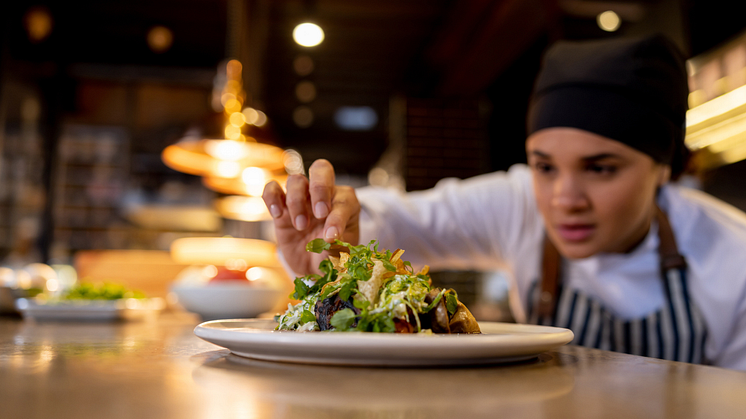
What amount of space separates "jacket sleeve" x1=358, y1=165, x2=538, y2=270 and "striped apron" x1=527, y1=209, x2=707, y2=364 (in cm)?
31

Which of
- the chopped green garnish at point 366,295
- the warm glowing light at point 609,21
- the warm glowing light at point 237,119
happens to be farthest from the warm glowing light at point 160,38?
the chopped green garnish at point 366,295

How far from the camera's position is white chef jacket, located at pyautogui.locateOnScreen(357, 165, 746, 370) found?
138 cm

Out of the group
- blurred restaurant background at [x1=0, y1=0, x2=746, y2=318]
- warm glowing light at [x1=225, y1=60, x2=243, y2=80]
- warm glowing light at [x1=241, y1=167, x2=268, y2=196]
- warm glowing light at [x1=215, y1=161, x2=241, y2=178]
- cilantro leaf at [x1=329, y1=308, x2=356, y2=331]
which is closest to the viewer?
cilantro leaf at [x1=329, y1=308, x2=356, y2=331]

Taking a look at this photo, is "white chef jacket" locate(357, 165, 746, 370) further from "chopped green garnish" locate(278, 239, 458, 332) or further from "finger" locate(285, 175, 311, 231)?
"chopped green garnish" locate(278, 239, 458, 332)

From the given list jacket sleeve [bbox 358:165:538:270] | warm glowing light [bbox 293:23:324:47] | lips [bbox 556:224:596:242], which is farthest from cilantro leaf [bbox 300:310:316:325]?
warm glowing light [bbox 293:23:324:47]

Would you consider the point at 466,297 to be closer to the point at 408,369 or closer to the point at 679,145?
the point at 679,145

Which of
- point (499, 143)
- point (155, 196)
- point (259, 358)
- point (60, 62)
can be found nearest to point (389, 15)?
point (499, 143)

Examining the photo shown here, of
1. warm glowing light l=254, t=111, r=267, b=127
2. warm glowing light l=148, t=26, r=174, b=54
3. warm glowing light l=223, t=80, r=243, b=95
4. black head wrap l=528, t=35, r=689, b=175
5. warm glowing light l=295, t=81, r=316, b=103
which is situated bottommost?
black head wrap l=528, t=35, r=689, b=175

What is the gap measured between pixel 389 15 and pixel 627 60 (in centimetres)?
431

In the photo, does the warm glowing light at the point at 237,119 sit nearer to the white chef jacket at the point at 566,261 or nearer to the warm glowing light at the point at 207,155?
the warm glowing light at the point at 207,155

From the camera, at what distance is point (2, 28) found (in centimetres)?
532

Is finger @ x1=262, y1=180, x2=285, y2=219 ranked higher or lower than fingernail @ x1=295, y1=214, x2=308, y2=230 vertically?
higher

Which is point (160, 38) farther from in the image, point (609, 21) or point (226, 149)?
point (609, 21)

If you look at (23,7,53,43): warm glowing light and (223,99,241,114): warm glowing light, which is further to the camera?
(23,7,53,43): warm glowing light
